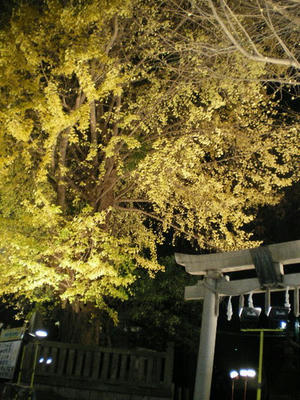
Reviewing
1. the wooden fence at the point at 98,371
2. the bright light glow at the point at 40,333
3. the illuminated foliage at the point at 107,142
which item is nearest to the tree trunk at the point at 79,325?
the illuminated foliage at the point at 107,142

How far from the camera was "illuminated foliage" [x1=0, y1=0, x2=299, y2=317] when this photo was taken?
9477mm

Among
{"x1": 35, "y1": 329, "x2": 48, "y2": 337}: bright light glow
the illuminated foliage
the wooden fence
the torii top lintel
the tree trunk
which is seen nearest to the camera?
the torii top lintel

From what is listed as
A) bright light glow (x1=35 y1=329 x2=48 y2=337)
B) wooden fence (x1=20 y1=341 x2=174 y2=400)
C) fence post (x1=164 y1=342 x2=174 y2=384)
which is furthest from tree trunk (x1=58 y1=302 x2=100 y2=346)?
fence post (x1=164 y1=342 x2=174 y2=384)

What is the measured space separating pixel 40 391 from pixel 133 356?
8.06 ft

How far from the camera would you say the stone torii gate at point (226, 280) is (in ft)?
25.2

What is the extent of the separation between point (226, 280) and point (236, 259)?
59 cm

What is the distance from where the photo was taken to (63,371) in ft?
34.1

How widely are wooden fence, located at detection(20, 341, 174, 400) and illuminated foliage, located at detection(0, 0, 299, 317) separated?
1385 mm

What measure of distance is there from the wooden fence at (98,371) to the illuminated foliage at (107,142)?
4.55 feet

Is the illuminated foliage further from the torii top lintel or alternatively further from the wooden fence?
the torii top lintel

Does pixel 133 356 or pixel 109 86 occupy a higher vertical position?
pixel 109 86

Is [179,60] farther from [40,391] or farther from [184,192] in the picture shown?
[40,391]

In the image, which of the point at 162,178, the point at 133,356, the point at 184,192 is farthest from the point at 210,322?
the point at 184,192

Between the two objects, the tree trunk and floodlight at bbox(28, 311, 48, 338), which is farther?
the tree trunk
